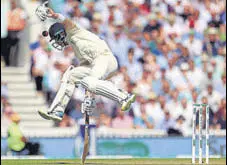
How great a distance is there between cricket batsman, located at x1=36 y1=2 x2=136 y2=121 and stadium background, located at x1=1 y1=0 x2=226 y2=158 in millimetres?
6966

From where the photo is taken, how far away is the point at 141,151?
20.9 m

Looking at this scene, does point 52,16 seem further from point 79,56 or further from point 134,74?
point 134,74

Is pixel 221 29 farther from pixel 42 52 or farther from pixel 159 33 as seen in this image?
pixel 42 52

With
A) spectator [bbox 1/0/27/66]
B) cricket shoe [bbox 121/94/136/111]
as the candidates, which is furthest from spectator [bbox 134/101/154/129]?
cricket shoe [bbox 121/94/136/111]

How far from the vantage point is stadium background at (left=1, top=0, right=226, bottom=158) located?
2091cm

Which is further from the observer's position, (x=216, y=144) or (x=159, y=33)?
(x=159, y=33)

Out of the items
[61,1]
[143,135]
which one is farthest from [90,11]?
[143,135]

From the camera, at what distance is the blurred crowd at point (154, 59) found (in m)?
22.2

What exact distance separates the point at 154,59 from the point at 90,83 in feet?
33.5

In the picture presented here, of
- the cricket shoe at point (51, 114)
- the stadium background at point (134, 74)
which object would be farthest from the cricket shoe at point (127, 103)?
the stadium background at point (134, 74)

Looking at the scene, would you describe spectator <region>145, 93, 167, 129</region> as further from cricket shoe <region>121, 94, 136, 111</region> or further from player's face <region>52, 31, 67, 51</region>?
cricket shoe <region>121, 94, 136, 111</region>

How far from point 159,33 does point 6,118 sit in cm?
458

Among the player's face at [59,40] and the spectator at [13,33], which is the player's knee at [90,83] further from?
the spectator at [13,33]

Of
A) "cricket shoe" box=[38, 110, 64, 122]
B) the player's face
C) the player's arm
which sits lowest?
"cricket shoe" box=[38, 110, 64, 122]
